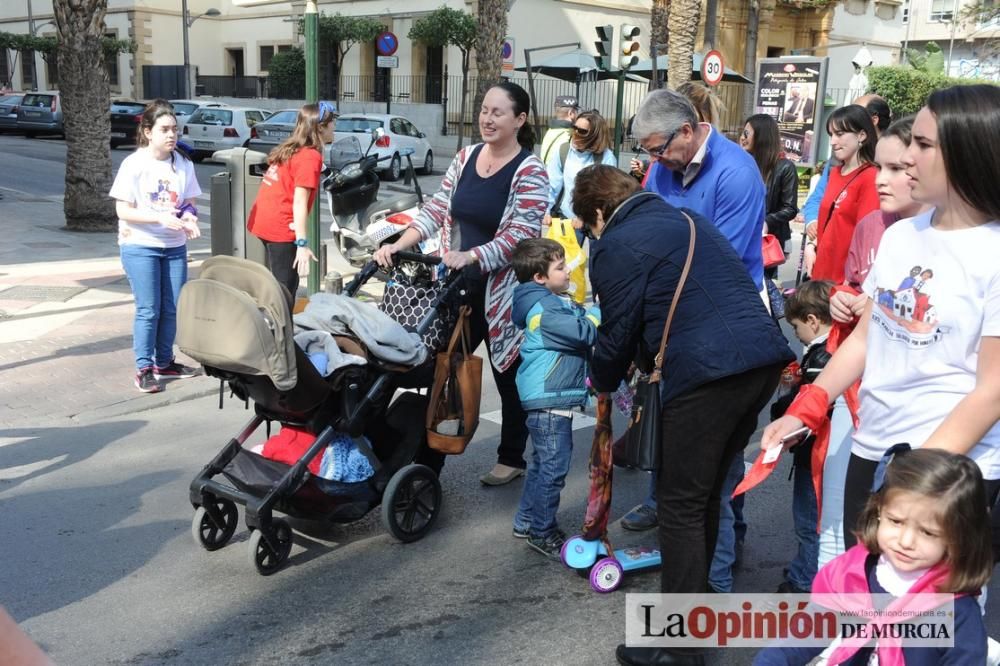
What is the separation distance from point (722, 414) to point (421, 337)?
171cm

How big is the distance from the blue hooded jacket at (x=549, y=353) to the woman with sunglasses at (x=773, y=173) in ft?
10.8

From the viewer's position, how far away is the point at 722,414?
3328mm

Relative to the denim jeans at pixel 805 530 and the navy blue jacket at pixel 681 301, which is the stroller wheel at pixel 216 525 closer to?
the navy blue jacket at pixel 681 301

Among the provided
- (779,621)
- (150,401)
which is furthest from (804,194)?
(779,621)

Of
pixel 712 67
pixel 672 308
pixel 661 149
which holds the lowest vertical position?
pixel 672 308

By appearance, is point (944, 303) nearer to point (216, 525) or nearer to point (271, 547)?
point (271, 547)

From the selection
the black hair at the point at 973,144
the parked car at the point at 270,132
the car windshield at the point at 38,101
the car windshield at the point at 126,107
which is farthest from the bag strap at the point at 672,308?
the car windshield at the point at 38,101

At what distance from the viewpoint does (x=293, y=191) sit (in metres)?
7.31

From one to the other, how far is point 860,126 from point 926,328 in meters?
3.36

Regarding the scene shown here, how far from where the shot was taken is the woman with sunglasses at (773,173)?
7168 millimetres

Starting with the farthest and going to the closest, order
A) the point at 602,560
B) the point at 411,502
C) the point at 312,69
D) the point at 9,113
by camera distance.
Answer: the point at 9,113 → the point at 312,69 → the point at 411,502 → the point at 602,560

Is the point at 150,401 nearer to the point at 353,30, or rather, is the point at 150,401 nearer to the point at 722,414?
the point at 722,414

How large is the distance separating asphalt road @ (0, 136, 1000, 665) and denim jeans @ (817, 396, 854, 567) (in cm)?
67

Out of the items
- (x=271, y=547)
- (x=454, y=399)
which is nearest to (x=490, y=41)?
(x=454, y=399)
